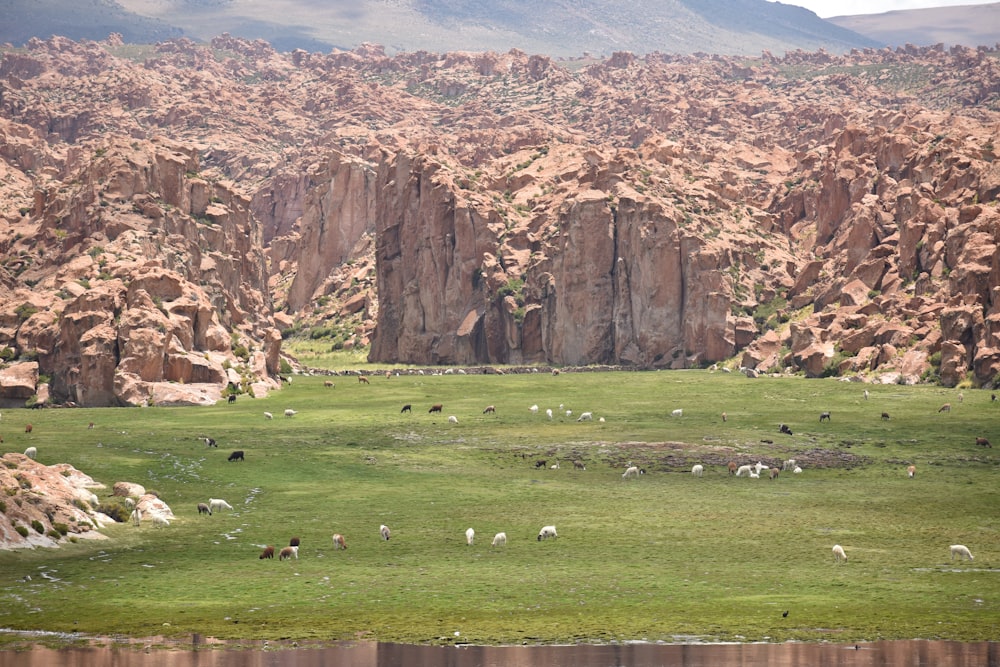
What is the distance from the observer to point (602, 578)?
42.7 metres

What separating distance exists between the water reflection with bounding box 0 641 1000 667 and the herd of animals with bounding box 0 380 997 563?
10.6 meters

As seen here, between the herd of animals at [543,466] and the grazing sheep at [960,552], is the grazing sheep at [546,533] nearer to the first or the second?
the herd of animals at [543,466]

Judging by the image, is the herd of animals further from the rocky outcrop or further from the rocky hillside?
the rocky hillside

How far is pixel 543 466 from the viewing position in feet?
223

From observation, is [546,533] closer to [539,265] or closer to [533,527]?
[533,527]

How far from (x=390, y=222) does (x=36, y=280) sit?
56.3 m

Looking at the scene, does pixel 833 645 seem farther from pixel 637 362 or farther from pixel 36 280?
pixel 637 362

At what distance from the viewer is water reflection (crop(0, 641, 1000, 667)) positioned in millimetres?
33656

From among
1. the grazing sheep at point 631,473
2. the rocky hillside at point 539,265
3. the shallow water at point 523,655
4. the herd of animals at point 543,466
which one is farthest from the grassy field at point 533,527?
the rocky hillside at point 539,265

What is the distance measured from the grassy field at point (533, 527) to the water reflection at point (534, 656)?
1084 mm

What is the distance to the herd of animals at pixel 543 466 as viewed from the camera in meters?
45.8

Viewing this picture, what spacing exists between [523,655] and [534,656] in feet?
0.82

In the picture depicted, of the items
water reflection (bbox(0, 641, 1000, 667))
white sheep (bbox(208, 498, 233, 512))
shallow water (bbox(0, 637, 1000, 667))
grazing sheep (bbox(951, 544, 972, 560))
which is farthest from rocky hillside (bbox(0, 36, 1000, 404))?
water reflection (bbox(0, 641, 1000, 667))

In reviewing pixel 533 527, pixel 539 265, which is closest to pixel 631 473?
pixel 533 527
